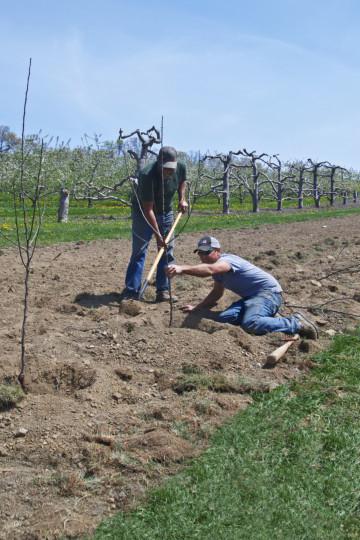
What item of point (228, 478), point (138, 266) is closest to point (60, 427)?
point (228, 478)

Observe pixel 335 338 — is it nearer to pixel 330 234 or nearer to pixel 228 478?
pixel 228 478

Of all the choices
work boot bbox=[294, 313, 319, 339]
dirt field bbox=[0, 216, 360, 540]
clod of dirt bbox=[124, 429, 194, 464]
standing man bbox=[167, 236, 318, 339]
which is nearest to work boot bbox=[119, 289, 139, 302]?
dirt field bbox=[0, 216, 360, 540]

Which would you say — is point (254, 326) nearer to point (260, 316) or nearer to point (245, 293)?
point (260, 316)

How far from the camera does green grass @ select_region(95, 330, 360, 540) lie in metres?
3.02

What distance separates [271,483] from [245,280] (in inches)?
127

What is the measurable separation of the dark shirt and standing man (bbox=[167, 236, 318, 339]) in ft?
2.66

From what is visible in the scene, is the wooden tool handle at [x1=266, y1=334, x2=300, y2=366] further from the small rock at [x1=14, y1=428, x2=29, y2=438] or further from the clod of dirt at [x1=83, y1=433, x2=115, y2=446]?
the small rock at [x1=14, y1=428, x2=29, y2=438]

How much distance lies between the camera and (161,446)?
148 inches

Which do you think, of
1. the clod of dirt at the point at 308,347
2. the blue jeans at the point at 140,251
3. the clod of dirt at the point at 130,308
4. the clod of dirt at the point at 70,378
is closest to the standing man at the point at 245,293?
the clod of dirt at the point at 308,347

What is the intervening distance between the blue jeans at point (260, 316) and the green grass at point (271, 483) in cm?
147

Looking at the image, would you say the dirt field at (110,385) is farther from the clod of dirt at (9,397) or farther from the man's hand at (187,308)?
the man's hand at (187,308)

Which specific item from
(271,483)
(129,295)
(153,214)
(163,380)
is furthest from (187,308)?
(271,483)

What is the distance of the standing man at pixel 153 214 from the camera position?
685 centimetres

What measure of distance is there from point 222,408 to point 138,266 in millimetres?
2912
